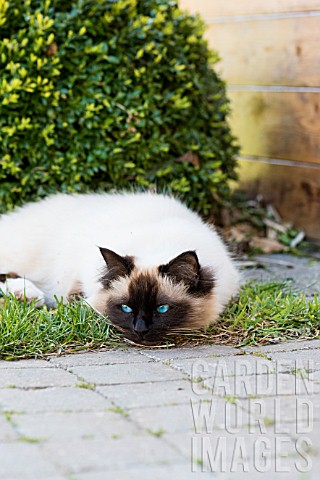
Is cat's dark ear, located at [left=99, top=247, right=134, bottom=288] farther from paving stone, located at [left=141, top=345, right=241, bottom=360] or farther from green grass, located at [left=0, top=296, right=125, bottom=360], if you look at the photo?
paving stone, located at [left=141, top=345, right=241, bottom=360]

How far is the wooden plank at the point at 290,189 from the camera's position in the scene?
20.6ft

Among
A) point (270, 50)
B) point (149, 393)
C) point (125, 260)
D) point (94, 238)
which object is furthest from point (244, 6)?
point (149, 393)

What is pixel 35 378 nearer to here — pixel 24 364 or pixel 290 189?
pixel 24 364

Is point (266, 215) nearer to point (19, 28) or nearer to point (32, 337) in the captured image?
point (19, 28)

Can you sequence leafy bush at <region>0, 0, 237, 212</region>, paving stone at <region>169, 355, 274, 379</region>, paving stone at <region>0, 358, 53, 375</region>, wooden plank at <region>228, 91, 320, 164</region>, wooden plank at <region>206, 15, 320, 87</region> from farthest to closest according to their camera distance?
wooden plank at <region>228, 91, 320, 164</region> < wooden plank at <region>206, 15, 320, 87</region> < leafy bush at <region>0, 0, 237, 212</region> < paving stone at <region>0, 358, 53, 375</region> < paving stone at <region>169, 355, 274, 379</region>

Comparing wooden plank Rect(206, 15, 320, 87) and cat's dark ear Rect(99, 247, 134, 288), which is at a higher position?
wooden plank Rect(206, 15, 320, 87)

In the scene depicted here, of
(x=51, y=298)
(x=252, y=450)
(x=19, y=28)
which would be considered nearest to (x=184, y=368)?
(x=252, y=450)

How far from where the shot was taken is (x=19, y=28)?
509 cm

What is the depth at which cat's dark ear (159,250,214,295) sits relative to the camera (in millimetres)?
3590

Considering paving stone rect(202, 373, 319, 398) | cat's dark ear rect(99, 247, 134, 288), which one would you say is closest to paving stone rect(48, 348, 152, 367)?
cat's dark ear rect(99, 247, 134, 288)

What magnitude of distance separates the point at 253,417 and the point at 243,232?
378 centimetres

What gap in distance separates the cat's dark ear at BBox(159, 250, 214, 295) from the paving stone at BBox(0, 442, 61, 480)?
1447 millimetres

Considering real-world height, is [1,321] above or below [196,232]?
below

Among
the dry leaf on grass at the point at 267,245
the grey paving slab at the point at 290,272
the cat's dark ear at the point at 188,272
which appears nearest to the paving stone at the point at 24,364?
the cat's dark ear at the point at 188,272
